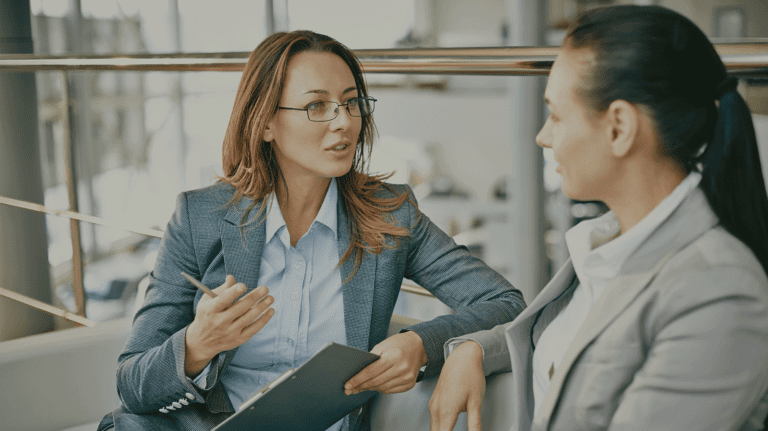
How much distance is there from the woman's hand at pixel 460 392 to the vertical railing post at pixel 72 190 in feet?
4.88

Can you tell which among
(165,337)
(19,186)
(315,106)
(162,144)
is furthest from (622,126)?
(162,144)

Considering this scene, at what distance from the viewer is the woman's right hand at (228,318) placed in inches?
39.3

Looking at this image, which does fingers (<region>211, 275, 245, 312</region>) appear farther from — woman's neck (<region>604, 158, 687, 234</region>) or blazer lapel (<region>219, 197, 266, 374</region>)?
woman's neck (<region>604, 158, 687, 234</region>)

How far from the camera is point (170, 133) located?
9742 mm

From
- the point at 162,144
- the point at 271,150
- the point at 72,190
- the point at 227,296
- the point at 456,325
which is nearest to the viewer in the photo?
the point at 227,296

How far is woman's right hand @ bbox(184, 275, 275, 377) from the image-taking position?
100cm

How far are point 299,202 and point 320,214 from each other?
0.21ft

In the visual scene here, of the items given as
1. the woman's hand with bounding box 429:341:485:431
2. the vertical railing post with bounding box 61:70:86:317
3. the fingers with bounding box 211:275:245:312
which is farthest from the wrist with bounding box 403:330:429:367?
the vertical railing post with bounding box 61:70:86:317

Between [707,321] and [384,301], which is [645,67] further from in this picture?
[384,301]

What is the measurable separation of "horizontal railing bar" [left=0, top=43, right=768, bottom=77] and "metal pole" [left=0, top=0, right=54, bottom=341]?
0.48 m

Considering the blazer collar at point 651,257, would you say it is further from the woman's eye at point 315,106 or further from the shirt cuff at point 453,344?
the woman's eye at point 315,106

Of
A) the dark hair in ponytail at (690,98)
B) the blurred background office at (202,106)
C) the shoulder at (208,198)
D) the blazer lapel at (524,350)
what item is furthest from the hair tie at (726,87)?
the blurred background office at (202,106)

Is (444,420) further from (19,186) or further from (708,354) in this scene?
(19,186)

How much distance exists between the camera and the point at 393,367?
3.60 feet
